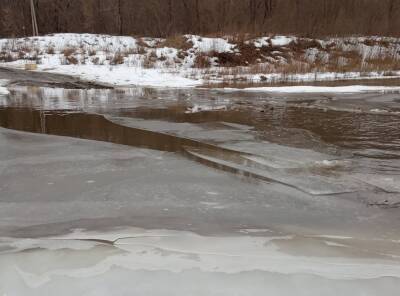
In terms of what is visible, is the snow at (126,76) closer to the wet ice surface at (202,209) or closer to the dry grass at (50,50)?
the dry grass at (50,50)

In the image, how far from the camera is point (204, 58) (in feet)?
93.0

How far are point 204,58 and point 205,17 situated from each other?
1686 cm

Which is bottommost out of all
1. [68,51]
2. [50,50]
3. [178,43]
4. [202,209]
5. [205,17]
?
[202,209]

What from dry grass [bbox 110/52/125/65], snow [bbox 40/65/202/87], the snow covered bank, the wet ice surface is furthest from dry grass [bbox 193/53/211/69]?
the wet ice surface

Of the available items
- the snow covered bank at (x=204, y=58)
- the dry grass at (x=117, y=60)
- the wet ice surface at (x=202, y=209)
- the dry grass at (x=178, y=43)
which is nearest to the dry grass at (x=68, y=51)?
the snow covered bank at (x=204, y=58)

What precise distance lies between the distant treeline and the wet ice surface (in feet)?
93.8

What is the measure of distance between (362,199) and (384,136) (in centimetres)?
365

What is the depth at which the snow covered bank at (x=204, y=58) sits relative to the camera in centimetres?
2258

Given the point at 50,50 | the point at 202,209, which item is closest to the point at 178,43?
the point at 50,50

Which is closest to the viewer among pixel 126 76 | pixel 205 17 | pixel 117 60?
pixel 126 76

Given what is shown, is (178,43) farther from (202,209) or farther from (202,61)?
Result: (202,209)

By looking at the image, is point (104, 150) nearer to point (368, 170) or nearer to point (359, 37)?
point (368, 170)

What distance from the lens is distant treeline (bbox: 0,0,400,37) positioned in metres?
37.7

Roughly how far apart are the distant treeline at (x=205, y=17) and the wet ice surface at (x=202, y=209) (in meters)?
28.6
